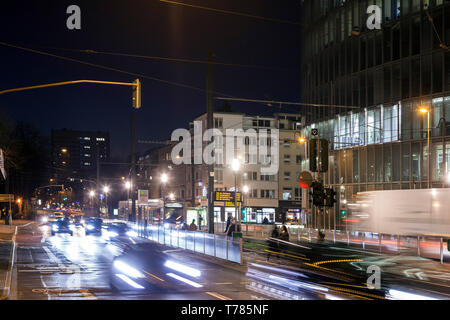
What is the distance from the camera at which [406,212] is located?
31.6m

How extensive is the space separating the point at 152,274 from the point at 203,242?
8.69 m

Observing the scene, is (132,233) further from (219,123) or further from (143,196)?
(219,123)

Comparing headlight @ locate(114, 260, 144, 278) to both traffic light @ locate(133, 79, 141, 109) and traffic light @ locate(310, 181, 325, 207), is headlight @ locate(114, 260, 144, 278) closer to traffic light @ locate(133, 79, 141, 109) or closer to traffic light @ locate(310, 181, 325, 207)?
traffic light @ locate(133, 79, 141, 109)

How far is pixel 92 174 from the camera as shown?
144 metres

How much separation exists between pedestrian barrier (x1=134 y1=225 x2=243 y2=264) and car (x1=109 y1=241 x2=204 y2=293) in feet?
6.78

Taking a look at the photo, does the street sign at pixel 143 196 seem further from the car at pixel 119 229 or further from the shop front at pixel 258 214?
the shop front at pixel 258 214

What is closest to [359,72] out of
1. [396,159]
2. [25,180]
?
[396,159]

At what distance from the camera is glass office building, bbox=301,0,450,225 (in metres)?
45.9

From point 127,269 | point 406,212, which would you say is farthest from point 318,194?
point 406,212

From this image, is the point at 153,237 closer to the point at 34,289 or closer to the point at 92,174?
the point at 34,289

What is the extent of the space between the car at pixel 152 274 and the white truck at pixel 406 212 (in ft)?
48.3

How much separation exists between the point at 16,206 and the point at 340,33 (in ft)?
188

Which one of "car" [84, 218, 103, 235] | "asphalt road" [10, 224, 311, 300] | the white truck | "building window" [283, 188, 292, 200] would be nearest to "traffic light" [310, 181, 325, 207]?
"asphalt road" [10, 224, 311, 300]

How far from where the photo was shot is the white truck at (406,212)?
28.9m
